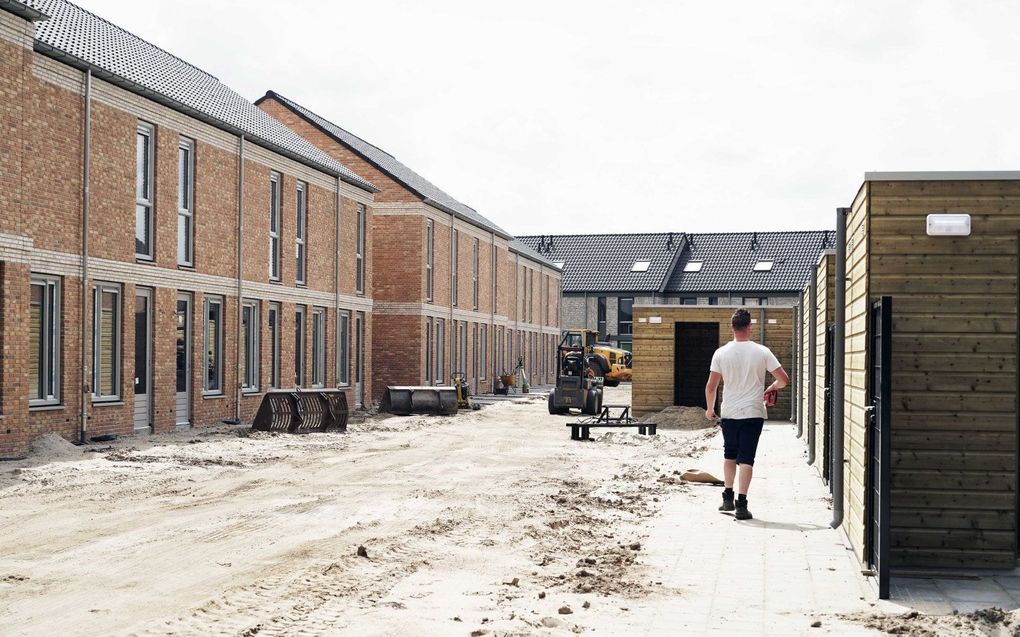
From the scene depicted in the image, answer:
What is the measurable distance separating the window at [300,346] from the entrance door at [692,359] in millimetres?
8997

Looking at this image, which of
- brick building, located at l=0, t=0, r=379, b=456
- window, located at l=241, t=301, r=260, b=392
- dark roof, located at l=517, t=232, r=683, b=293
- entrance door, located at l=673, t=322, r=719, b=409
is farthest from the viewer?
dark roof, located at l=517, t=232, r=683, b=293

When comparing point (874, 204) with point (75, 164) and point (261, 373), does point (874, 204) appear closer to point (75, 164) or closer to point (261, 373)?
point (75, 164)

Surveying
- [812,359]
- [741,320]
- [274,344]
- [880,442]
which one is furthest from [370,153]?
[880,442]

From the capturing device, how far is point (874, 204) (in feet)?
24.6

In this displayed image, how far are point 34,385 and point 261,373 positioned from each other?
7930mm

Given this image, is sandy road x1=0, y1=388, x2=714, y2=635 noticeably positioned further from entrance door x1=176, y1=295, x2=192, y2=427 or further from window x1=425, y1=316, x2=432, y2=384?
window x1=425, y1=316, x2=432, y2=384

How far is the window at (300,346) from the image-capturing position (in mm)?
26688

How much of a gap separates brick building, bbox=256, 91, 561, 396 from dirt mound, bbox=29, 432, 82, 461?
17.7m

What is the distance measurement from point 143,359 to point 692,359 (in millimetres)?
13459

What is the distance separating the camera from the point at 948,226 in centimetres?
738

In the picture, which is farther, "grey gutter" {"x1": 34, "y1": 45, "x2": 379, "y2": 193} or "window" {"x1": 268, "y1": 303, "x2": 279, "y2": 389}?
"window" {"x1": 268, "y1": 303, "x2": 279, "y2": 389}

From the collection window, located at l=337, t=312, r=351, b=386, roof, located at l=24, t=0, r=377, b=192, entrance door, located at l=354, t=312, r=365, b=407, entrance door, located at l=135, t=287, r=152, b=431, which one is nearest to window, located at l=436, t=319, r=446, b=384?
entrance door, located at l=354, t=312, r=365, b=407

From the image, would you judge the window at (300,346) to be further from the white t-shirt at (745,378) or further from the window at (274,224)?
the white t-shirt at (745,378)

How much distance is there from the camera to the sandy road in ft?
21.5
